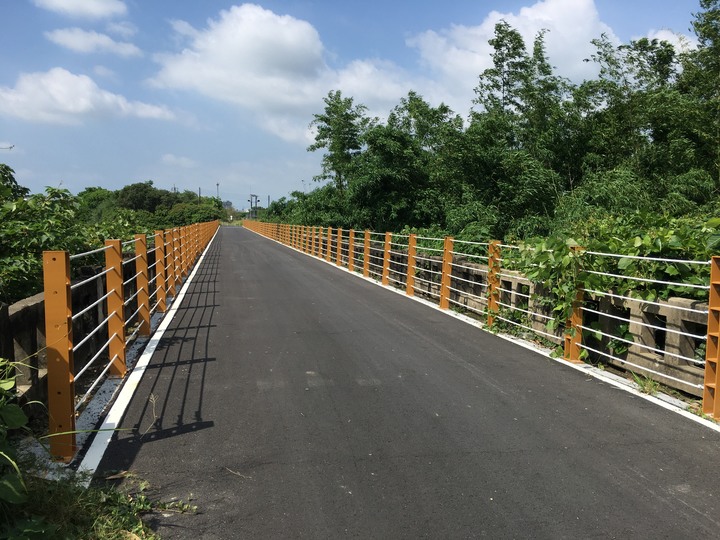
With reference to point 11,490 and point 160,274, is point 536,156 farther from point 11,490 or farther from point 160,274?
point 11,490

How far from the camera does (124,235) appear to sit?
11867 millimetres

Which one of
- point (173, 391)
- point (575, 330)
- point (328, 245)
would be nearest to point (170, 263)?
point (173, 391)

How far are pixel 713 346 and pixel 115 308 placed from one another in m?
5.78

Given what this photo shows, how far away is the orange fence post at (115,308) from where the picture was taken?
19.1 ft

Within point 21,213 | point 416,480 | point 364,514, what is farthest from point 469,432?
point 21,213

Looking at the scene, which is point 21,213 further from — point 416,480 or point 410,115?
point 410,115

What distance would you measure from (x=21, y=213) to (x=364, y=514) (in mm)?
5641

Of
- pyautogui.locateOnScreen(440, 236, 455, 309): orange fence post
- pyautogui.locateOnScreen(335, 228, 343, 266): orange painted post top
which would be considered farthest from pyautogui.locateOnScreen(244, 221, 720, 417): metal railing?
pyautogui.locateOnScreen(335, 228, 343, 266): orange painted post top

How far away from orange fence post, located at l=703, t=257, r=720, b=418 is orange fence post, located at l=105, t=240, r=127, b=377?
556 cm

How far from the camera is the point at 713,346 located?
15.7ft

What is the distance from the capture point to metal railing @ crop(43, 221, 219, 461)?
393 cm

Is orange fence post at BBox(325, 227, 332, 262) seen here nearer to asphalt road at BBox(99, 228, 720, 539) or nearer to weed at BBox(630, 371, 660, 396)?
asphalt road at BBox(99, 228, 720, 539)

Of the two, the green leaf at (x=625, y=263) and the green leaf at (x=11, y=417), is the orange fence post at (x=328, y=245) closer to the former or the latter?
the green leaf at (x=625, y=263)

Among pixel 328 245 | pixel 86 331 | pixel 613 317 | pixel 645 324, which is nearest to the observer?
pixel 645 324
